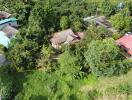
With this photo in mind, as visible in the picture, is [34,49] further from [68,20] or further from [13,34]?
[68,20]

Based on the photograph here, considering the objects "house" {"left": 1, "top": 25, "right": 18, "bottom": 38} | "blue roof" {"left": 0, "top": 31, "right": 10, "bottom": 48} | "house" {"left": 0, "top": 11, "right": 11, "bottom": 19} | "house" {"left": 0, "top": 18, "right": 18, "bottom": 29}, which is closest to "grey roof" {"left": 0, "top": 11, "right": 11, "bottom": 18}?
"house" {"left": 0, "top": 11, "right": 11, "bottom": 19}

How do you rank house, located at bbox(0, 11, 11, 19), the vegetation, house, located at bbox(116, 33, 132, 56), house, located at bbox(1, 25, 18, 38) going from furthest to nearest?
house, located at bbox(0, 11, 11, 19) < house, located at bbox(1, 25, 18, 38) < house, located at bbox(116, 33, 132, 56) < the vegetation

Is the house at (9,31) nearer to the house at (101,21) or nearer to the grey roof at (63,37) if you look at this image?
the grey roof at (63,37)

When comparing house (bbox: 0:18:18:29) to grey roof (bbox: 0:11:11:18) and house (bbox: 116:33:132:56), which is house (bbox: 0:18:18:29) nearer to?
grey roof (bbox: 0:11:11:18)

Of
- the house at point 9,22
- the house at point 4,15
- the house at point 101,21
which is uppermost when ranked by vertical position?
the house at point 9,22

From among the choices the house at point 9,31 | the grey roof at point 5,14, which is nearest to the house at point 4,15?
the grey roof at point 5,14
